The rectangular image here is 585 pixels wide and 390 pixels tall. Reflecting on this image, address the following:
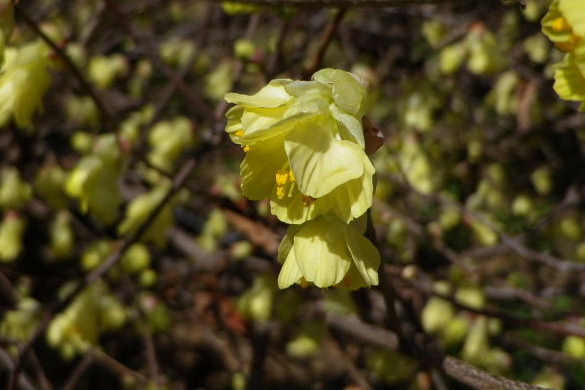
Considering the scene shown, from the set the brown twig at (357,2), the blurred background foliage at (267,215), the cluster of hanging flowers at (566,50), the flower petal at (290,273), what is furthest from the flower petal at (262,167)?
the blurred background foliage at (267,215)

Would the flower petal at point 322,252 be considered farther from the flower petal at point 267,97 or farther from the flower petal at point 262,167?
the flower petal at point 267,97

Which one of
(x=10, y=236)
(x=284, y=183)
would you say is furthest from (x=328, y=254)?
(x=10, y=236)

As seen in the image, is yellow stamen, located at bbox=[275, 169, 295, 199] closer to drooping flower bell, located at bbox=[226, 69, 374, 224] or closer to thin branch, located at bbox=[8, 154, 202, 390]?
drooping flower bell, located at bbox=[226, 69, 374, 224]

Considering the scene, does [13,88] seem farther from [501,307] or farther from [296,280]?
[501,307]

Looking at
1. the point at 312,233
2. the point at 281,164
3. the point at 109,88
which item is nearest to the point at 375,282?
the point at 312,233

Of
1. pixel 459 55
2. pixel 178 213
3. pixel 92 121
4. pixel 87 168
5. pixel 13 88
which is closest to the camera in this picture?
pixel 13 88

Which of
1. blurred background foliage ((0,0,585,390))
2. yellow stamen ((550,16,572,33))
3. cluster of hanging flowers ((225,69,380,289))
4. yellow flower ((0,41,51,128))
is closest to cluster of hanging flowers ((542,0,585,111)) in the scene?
yellow stamen ((550,16,572,33))
